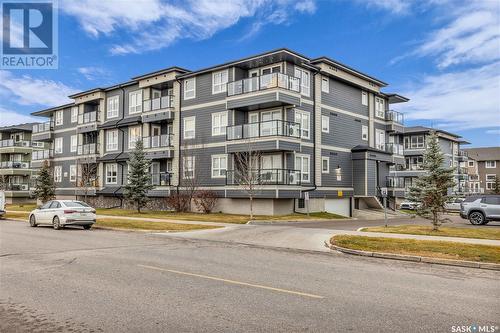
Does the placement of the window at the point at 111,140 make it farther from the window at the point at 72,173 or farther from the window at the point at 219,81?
the window at the point at 219,81

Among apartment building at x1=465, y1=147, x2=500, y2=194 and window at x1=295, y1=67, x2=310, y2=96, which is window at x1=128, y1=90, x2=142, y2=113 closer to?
window at x1=295, y1=67, x2=310, y2=96

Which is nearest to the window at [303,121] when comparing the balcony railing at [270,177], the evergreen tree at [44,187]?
the balcony railing at [270,177]

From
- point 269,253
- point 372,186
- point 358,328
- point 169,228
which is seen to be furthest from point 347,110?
point 358,328

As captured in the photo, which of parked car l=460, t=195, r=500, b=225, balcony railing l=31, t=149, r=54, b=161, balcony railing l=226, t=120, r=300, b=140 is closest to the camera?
parked car l=460, t=195, r=500, b=225

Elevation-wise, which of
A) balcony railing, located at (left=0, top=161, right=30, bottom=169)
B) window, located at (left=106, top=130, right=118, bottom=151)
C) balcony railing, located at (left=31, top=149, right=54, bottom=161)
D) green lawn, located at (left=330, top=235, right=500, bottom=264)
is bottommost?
green lawn, located at (left=330, top=235, right=500, bottom=264)

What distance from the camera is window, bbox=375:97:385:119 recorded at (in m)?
43.7

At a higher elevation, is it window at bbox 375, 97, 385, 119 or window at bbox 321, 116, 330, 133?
window at bbox 375, 97, 385, 119

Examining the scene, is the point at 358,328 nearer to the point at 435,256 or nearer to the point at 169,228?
the point at 435,256

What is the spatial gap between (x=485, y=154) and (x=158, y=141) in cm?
8366

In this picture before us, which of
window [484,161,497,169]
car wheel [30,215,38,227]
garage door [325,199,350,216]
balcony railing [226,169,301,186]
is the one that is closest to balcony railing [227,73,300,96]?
balcony railing [226,169,301,186]

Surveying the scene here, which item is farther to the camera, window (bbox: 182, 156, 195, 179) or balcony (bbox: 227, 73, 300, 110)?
window (bbox: 182, 156, 195, 179)

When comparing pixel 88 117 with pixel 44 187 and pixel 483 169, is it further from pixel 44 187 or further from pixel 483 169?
pixel 483 169

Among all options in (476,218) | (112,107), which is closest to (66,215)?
(476,218)

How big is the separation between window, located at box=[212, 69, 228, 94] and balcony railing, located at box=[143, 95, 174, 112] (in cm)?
499
